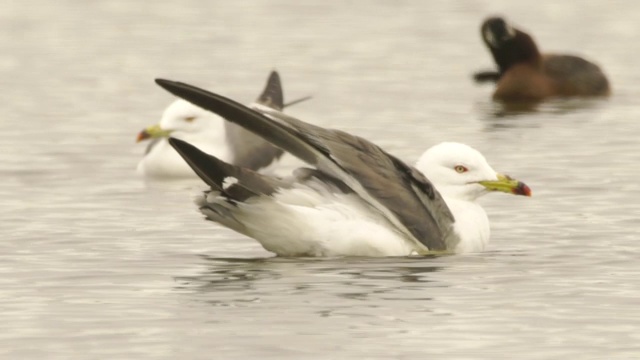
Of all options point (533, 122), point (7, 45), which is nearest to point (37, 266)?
point (533, 122)

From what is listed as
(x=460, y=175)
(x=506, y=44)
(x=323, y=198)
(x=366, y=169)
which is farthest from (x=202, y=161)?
(x=506, y=44)

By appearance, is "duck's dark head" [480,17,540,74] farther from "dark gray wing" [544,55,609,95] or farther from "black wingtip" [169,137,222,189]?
"black wingtip" [169,137,222,189]

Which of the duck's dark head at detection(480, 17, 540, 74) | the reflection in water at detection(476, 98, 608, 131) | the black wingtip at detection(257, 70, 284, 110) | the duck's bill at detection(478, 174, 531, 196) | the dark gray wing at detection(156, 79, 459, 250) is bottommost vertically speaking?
the reflection in water at detection(476, 98, 608, 131)

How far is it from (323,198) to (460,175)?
138 cm

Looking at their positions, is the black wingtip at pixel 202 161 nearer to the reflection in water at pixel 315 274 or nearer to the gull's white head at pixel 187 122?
Result: the reflection in water at pixel 315 274

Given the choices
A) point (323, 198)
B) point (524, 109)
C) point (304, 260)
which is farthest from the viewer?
point (524, 109)

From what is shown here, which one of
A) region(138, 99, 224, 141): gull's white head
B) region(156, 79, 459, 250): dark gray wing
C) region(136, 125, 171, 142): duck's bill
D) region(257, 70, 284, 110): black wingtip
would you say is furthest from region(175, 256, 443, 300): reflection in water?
region(257, 70, 284, 110): black wingtip

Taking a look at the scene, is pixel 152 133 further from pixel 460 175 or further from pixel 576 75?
pixel 576 75

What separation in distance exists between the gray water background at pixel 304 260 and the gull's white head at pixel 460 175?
1.36 feet

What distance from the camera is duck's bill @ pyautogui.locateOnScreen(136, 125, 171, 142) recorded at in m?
18.7

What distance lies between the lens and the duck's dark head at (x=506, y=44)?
24.9 meters

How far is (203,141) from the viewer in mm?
19344

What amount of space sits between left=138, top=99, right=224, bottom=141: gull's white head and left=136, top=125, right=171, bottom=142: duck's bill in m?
0.14

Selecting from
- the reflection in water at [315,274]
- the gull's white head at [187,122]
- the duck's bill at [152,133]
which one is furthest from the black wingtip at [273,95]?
the reflection in water at [315,274]
